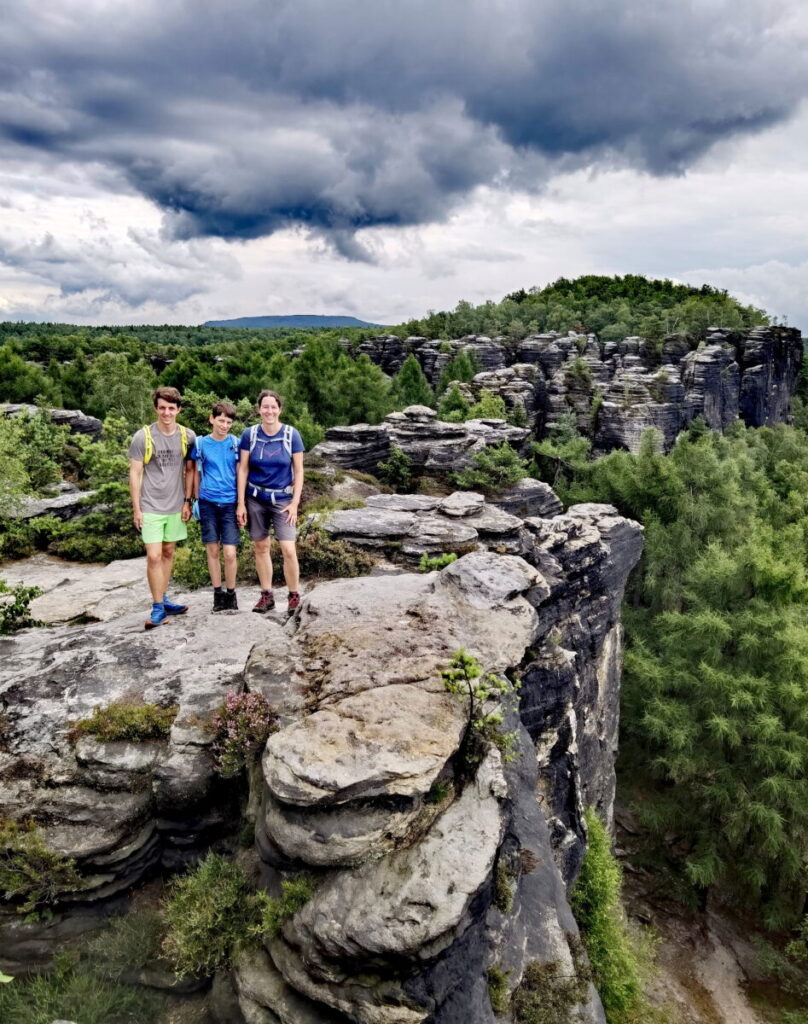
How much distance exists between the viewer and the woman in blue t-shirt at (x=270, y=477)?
781 centimetres

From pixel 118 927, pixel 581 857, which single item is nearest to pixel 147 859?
pixel 118 927

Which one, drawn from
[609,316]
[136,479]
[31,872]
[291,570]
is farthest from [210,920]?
[609,316]

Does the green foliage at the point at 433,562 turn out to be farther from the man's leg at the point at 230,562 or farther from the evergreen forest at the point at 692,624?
the evergreen forest at the point at 692,624

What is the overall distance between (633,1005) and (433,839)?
12.4 metres

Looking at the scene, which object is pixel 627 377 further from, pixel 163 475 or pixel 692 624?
pixel 163 475

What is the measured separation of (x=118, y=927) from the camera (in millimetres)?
5672

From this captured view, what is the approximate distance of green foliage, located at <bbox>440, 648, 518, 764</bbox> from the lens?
228 inches

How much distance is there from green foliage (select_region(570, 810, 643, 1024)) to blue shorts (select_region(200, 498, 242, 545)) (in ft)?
30.5

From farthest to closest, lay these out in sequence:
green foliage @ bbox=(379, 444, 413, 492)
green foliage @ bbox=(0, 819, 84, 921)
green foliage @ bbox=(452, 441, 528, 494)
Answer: green foliage @ bbox=(379, 444, 413, 492) → green foliage @ bbox=(452, 441, 528, 494) → green foliage @ bbox=(0, 819, 84, 921)

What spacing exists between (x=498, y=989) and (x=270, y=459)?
20.9 ft

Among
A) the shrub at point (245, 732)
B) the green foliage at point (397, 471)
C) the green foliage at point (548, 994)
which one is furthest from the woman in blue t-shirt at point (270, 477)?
the green foliage at point (397, 471)

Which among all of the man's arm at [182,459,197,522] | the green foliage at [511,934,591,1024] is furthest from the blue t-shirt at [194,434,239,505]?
the green foliage at [511,934,591,1024]

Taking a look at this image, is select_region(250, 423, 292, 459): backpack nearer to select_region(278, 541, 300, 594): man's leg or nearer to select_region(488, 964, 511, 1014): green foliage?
select_region(278, 541, 300, 594): man's leg

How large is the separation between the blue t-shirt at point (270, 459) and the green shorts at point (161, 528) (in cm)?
108
